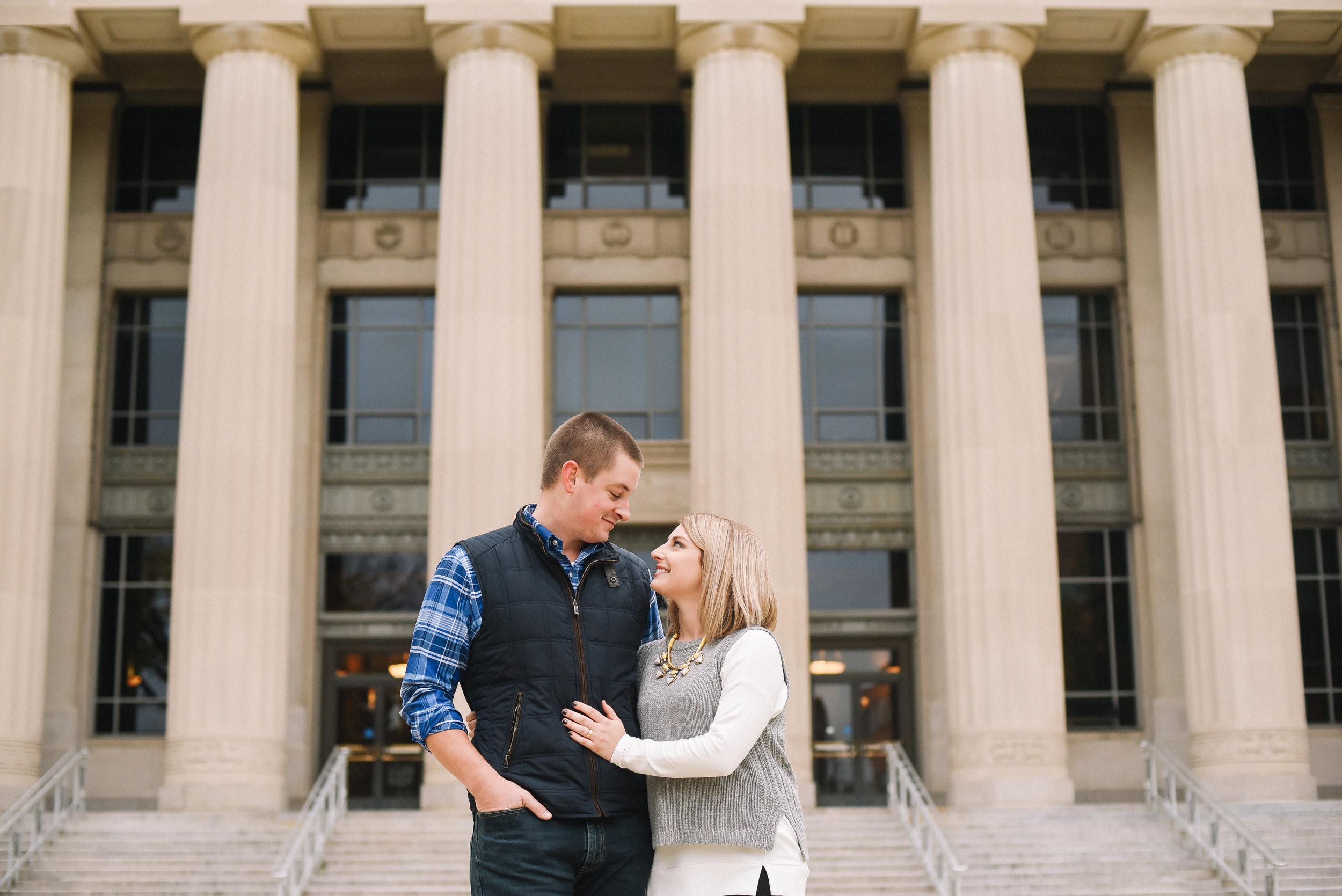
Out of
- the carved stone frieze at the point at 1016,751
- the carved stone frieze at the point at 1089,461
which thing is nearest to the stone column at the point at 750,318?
the carved stone frieze at the point at 1016,751

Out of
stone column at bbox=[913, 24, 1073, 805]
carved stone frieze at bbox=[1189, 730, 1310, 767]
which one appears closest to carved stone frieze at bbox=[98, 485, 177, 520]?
stone column at bbox=[913, 24, 1073, 805]

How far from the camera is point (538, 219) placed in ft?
76.3

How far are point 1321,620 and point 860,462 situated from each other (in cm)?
896

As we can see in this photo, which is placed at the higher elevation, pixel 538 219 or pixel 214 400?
pixel 538 219

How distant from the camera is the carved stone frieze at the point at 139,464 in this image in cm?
2659

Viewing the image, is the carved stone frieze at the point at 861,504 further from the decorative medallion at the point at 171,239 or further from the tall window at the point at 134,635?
the decorative medallion at the point at 171,239

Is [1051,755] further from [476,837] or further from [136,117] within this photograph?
[136,117]

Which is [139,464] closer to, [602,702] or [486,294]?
[486,294]

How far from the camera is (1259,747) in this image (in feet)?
70.6

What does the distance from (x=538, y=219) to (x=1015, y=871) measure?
484 inches

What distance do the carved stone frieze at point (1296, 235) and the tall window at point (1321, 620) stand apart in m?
5.31

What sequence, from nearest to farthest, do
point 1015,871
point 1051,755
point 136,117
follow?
point 1015,871
point 1051,755
point 136,117

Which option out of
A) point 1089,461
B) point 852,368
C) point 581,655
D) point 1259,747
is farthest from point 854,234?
point 581,655

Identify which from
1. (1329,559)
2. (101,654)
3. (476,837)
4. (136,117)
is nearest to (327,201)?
(136,117)
